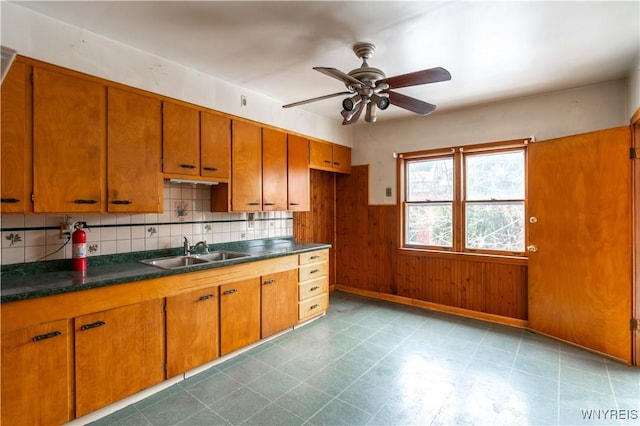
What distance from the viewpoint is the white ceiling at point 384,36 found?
1.97m

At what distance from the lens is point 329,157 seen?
4.41 meters

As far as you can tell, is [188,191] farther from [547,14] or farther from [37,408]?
[547,14]

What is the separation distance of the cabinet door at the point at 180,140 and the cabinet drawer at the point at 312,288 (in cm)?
165

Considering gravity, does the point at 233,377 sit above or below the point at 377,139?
below

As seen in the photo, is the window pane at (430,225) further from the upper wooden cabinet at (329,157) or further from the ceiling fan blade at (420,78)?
the ceiling fan blade at (420,78)

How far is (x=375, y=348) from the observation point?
117 inches

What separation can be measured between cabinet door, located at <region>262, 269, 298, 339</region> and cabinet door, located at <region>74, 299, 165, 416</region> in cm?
99

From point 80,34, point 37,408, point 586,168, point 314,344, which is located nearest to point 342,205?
point 314,344

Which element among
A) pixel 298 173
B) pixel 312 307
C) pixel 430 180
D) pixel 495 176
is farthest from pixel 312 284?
pixel 495 176

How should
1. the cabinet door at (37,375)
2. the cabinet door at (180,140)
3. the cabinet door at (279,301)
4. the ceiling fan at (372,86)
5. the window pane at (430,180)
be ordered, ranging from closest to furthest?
1. the cabinet door at (37,375)
2. the ceiling fan at (372,86)
3. the cabinet door at (180,140)
4. the cabinet door at (279,301)
5. the window pane at (430,180)

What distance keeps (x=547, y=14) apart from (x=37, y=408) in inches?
155

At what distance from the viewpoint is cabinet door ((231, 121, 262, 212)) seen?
3131mm

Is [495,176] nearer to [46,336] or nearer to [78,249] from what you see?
[78,249]

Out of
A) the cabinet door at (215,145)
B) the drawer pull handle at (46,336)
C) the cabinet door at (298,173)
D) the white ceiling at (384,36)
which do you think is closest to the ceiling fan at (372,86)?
the white ceiling at (384,36)
